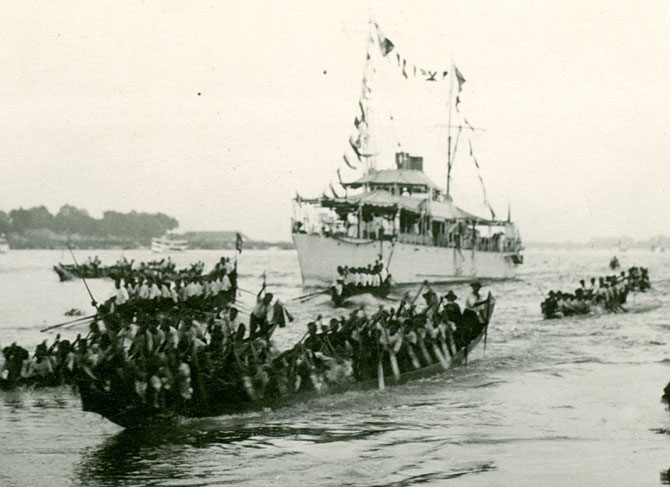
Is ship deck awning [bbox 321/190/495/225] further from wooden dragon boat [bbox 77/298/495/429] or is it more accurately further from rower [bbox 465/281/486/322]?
wooden dragon boat [bbox 77/298/495/429]

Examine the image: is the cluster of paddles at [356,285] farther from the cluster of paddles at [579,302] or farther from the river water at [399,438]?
the river water at [399,438]

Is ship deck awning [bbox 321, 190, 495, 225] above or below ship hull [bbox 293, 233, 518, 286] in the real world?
above

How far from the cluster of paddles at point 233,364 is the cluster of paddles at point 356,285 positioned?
1715 cm

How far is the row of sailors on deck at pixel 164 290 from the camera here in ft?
88.7

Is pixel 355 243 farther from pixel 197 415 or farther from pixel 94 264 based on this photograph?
pixel 197 415

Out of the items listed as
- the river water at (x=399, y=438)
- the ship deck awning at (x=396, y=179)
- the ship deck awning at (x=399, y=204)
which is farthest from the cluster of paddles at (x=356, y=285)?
the ship deck awning at (x=396, y=179)

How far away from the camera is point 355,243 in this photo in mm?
46406

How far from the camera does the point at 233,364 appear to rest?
14.0 metres

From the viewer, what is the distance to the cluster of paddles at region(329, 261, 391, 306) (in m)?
36.1

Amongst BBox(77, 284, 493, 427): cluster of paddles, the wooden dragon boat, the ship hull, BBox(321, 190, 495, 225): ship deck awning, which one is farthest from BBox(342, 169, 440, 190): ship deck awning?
the wooden dragon boat

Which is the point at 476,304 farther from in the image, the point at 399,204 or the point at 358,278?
the point at 399,204

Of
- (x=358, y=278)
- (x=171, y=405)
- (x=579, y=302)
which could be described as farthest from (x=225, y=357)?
(x=579, y=302)

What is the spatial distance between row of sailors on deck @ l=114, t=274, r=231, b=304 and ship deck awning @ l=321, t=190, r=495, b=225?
1430 cm

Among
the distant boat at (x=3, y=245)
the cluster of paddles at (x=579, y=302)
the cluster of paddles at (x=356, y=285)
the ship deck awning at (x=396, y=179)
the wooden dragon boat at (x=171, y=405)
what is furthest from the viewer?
the distant boat at (x=3, y=245)
